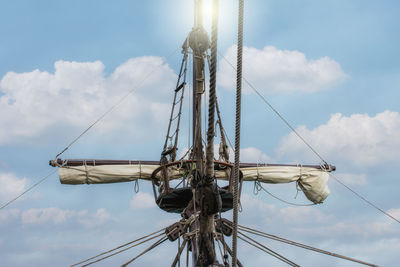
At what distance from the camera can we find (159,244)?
12812 mm

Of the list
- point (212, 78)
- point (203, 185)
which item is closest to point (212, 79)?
point (212, 78)

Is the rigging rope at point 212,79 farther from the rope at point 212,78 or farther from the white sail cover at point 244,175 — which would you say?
the white sail cover at point 244,175

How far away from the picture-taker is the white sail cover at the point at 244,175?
16.5 m

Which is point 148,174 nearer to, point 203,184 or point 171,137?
point 171,137

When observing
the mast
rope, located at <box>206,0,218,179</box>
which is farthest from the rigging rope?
the mast

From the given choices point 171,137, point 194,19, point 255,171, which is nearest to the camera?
point 194,19

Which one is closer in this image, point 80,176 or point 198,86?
point 198,86

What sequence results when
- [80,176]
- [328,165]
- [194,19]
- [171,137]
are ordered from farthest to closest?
[328,165] → [80,176] → [171,137] → [194,19]

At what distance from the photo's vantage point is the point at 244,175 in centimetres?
1748

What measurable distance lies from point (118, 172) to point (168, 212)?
10.1 feet

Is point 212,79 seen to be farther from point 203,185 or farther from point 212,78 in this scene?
point 203,185

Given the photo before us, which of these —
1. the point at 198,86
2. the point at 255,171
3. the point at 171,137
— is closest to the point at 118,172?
the point at 171,137

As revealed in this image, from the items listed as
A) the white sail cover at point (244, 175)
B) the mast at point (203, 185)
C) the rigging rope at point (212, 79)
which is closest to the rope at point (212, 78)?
the rigging rope at point (212, 79)

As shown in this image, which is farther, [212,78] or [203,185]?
[203,185]
